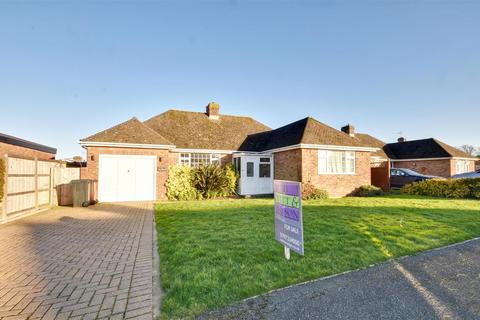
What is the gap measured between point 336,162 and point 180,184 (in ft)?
33.2

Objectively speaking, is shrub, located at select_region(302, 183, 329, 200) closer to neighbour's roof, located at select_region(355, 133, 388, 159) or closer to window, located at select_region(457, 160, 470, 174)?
neighbour's roof, located at select_region(355, 133, 388, 159)

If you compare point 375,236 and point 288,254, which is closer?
point 288,254

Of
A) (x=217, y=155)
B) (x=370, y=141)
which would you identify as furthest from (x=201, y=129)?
(x=370, y=141)

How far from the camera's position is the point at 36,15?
30.0 feet

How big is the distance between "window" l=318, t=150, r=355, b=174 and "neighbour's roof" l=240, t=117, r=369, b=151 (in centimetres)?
63

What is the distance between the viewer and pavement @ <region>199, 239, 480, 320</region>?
2783 mm

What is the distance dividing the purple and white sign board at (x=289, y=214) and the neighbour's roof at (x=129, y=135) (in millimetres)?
10959

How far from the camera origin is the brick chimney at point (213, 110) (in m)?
20.6

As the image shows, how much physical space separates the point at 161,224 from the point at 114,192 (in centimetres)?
713

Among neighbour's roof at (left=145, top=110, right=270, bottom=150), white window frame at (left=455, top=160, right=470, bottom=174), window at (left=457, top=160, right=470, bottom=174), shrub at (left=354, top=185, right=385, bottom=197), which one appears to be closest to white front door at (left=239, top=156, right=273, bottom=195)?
neighbour's roof at (left=145, top=110, right=270, bottom=150)

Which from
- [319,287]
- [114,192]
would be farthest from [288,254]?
[114,192]

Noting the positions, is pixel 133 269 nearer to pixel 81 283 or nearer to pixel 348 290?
pixel 81 283

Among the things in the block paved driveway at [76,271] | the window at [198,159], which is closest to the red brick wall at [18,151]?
the block paved driveway at [76,271]

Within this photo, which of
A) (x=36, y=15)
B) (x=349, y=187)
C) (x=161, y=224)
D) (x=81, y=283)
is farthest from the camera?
(x=349, y=187)
